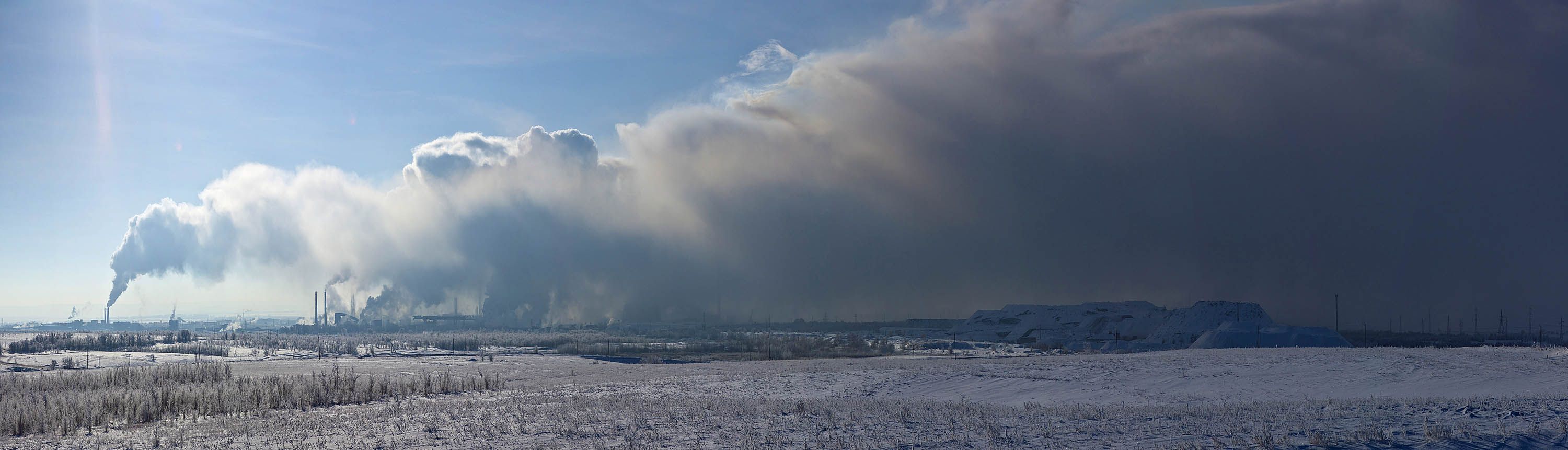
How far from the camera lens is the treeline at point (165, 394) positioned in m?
30.7

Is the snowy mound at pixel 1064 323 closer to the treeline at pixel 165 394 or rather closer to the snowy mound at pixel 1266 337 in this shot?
the snowy mound at pixel 1266 337

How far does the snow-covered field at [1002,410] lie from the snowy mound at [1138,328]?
38.6m

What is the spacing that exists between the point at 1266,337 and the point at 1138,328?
38201 mm

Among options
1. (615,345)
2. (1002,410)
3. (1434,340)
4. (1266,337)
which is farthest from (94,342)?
(1434,340)

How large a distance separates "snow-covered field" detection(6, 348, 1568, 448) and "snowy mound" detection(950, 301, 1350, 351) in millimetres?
38602

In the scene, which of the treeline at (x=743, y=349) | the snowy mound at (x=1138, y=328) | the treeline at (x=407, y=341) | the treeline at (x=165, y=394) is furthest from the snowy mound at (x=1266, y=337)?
the treeline at (x=407, y=341)

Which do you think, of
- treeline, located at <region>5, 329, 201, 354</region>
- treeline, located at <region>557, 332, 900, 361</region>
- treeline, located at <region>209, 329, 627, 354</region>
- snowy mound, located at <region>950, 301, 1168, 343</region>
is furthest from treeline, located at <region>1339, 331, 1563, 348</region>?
treeline, located at <region>5, 329, 201, 354</region>

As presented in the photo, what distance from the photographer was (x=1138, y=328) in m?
123

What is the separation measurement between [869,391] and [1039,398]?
725 centimetres

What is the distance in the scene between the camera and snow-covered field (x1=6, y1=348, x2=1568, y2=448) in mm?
18625

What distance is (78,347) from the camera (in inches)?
3930

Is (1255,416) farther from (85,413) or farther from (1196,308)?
(1196,308)

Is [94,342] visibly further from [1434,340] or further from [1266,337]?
[1434,340]

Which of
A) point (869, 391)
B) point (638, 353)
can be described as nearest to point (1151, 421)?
point (869, 391)
